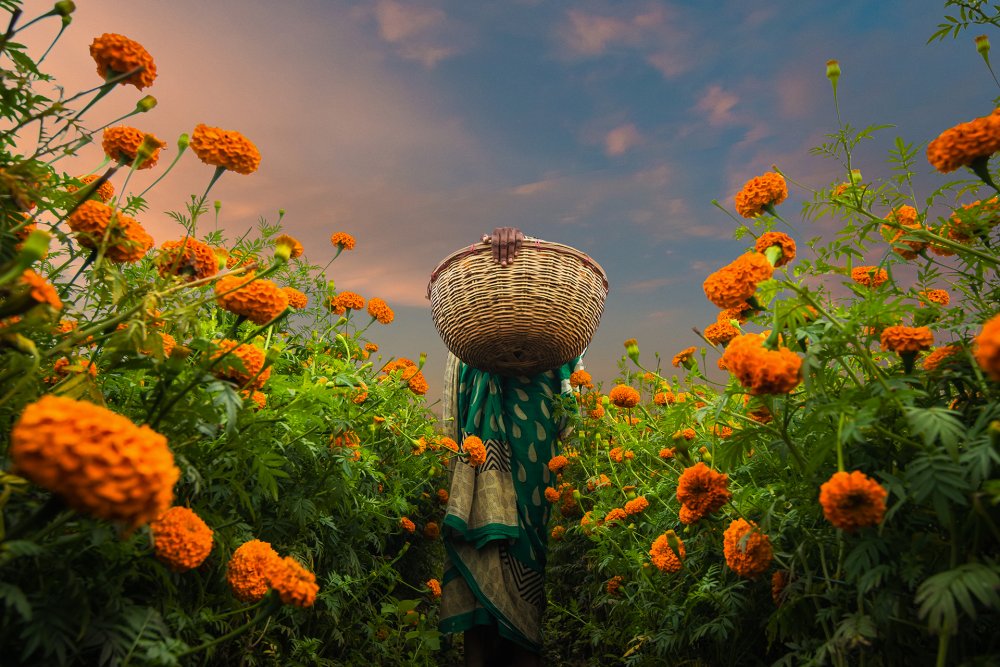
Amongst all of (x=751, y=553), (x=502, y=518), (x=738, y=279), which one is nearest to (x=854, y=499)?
(x=751, y=553)

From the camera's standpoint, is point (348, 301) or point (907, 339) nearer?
point (907, 339)

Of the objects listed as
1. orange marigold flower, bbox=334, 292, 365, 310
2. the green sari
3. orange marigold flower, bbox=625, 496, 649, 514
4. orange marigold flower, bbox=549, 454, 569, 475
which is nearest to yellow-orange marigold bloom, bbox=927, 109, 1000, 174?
orange marigold flower, bbox=625, 496, 649, 514

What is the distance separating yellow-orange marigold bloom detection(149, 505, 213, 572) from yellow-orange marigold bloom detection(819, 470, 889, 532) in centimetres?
110

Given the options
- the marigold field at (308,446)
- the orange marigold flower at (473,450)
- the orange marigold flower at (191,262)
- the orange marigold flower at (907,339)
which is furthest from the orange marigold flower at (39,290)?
the orange marigold flower at (473,450)

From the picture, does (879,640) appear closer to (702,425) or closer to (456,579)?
(702,425)

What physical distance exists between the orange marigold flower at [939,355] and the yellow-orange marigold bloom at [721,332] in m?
0.66

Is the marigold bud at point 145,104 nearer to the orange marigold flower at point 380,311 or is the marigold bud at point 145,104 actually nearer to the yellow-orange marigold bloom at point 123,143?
the yellow-orange marigold bloom at point 123,143

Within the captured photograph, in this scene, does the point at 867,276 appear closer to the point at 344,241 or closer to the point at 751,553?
the point at 751,553

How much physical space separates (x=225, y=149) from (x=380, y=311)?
1.25 metres

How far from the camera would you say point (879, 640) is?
118 cm

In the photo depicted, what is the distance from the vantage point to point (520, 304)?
290 centimetres

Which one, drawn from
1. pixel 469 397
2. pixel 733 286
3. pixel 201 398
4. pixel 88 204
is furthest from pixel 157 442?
pixel 469 397

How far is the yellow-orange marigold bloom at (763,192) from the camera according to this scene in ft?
4.96

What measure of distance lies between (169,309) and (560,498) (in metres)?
2.53
